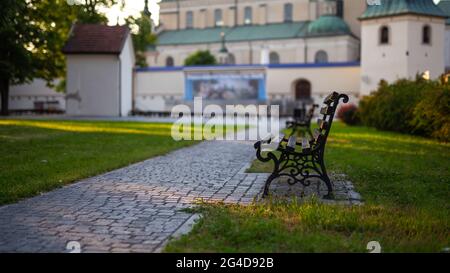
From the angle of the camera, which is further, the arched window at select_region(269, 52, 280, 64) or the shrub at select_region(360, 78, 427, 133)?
the arched window at select_region(269, 52, 280, 64)

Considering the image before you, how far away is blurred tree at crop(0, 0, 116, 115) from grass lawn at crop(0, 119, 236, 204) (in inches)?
429

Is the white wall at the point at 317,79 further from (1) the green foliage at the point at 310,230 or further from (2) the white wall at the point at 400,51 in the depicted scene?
(1) the green foliage at the point at 310,230

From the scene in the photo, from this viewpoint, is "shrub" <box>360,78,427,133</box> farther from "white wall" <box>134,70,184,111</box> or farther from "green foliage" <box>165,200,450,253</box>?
"white wall" <box>134,70,184,111</box>

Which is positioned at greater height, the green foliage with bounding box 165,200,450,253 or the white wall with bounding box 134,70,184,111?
the white wall with bounding box 134,70,184,111

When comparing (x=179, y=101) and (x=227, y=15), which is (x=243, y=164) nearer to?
(x=179, y=101)

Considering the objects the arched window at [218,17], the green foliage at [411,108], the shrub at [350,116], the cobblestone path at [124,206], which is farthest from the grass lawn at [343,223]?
the arched window at [218,17]

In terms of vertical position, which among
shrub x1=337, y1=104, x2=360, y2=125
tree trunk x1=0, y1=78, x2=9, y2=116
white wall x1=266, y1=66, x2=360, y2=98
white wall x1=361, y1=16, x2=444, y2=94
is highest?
white wall x1=361, y1=16, x2=444, y2=94

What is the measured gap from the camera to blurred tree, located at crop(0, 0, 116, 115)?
2883 cm

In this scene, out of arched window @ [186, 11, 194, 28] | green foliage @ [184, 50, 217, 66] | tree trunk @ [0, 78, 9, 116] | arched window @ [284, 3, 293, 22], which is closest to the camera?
tree trunk @ [0, 78, 9, 116]

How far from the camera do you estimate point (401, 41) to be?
4084cm

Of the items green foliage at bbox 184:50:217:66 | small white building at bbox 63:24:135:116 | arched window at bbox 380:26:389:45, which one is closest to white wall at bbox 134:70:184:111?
green foliage at bbox 184:50:217:66

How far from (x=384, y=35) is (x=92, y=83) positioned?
2311 centimetres

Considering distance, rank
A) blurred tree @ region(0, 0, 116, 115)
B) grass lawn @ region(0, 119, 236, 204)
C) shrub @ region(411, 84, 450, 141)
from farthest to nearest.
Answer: blurred tree @ region(0, 0, 116, 115)
shrub @ region(411, 84, 450, 141)
grass lawn @ region(0, 119, 236, 204)

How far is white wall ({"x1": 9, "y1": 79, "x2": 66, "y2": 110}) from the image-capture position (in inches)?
2007
